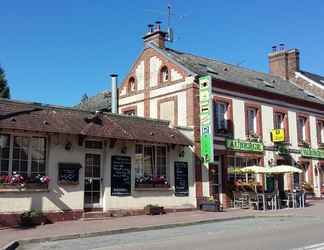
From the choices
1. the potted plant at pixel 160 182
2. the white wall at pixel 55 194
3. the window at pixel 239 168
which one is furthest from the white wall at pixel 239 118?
the white wall at pixel 55 194

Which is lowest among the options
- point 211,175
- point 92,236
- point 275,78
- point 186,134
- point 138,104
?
point 92,236

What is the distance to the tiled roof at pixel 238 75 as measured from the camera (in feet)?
83.8

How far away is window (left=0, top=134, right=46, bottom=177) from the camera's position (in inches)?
648

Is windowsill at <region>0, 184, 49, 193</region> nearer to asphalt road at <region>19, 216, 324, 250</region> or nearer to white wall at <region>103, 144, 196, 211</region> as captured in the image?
white wall at <region>103, 144, 196, 211</region>

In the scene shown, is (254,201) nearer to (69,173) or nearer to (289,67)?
(69,173)

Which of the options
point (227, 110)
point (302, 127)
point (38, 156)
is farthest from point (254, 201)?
point (38, 156)

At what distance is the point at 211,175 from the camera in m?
23.2

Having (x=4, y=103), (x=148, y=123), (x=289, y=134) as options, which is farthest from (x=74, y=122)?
(x=289, y=134)

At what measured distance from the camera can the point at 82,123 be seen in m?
18.3

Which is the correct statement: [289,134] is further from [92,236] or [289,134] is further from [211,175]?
[92,236]

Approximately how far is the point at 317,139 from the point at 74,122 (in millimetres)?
19172

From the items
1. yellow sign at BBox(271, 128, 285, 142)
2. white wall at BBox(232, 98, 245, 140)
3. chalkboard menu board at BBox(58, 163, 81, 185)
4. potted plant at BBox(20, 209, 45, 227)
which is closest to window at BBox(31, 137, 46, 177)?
chalkboard menu board at BBox(58, 163, 81, 185)

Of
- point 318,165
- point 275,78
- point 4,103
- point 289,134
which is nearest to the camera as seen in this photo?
point 4,103

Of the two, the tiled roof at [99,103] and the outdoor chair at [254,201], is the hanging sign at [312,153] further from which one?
the tiled roof at [99,103]
